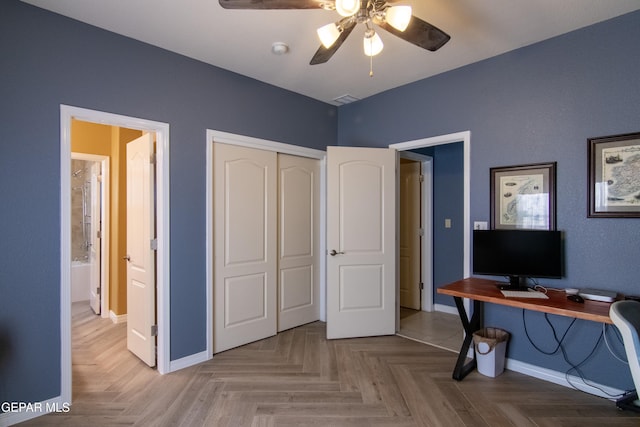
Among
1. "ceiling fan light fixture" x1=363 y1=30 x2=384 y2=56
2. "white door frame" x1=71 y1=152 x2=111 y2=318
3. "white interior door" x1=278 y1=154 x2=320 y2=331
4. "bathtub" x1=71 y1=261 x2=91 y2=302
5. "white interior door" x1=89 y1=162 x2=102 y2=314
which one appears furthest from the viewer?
"bathtub" x1=71 y1=261 x2=91 y2=302

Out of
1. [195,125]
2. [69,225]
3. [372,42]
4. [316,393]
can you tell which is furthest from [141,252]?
[372,42]

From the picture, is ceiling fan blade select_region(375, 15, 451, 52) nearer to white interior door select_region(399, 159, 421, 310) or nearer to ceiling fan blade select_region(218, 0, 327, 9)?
ceiling fan blade select_region(218, 0, 327, 9)

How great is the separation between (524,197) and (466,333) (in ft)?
4.07

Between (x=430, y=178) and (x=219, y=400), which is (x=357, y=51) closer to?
(x=430, y=178)

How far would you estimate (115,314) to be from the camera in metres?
3.85

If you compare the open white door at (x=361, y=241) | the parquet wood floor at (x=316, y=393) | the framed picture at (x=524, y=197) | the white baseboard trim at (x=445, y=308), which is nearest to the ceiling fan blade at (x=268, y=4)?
the open white door at (x=361, y=241)

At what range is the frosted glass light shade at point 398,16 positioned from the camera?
1.51 metres

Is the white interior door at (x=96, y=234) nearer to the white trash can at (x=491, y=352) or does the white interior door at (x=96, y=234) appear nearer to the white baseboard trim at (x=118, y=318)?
the white baseboard trim at (x=118, y=318)

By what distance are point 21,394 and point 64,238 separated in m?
1.01

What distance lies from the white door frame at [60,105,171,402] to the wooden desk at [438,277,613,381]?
7.47 feet

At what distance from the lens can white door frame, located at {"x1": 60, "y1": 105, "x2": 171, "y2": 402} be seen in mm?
2178

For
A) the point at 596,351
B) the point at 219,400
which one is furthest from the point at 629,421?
the point at 219,400

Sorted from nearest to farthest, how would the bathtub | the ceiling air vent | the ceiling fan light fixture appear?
1. the ceiling fan light fixture
2. the ceiling air vent
3. the bathtub

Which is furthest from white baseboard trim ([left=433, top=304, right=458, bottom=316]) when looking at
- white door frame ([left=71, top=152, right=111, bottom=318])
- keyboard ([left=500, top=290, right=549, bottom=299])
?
white door frame ([left=71, top=152, right=111, bottom=318])
